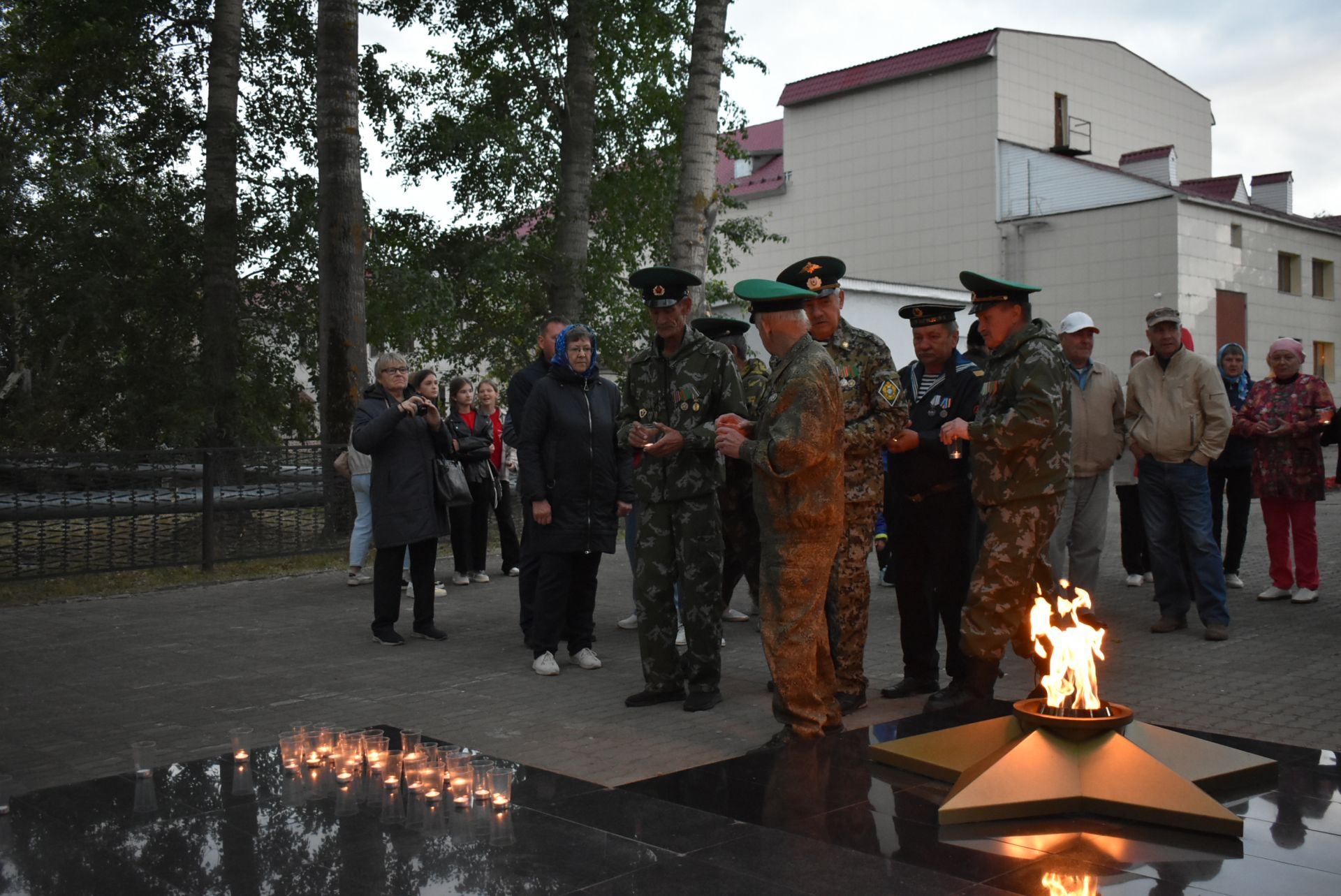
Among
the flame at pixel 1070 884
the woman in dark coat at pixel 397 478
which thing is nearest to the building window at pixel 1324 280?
the woman in dark coat at pixel 397 478

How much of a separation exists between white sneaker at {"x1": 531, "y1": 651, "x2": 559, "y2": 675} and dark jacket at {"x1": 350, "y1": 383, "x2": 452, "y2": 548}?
55.6 inches

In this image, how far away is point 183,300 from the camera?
18094mm

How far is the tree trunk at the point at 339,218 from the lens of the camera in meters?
14.9

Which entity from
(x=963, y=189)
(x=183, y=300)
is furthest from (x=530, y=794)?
(x=963, y=189)

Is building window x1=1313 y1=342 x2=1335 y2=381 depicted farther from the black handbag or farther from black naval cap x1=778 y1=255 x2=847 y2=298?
black naval cap x1=778 y1=255 x2=847 y2=298

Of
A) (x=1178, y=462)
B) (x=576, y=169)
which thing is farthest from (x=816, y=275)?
(x=576, y=169)

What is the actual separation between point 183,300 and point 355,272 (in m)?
4.41

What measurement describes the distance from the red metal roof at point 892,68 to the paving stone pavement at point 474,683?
27.2m

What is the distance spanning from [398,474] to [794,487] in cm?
402

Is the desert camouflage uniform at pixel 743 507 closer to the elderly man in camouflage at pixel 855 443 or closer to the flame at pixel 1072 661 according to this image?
the elderly man in camouflage at pixel 855 443

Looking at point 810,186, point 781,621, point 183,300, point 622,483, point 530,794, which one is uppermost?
point 810,186

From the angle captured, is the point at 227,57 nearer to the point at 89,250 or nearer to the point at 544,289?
the point at 89,250

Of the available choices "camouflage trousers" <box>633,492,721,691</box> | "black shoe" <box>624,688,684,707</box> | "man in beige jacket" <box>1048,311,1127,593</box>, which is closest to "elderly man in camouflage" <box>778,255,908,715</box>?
"camouflage trousers" <box>633,492,721,691</box>

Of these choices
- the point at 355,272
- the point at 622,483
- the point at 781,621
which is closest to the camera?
the point at 781,621
